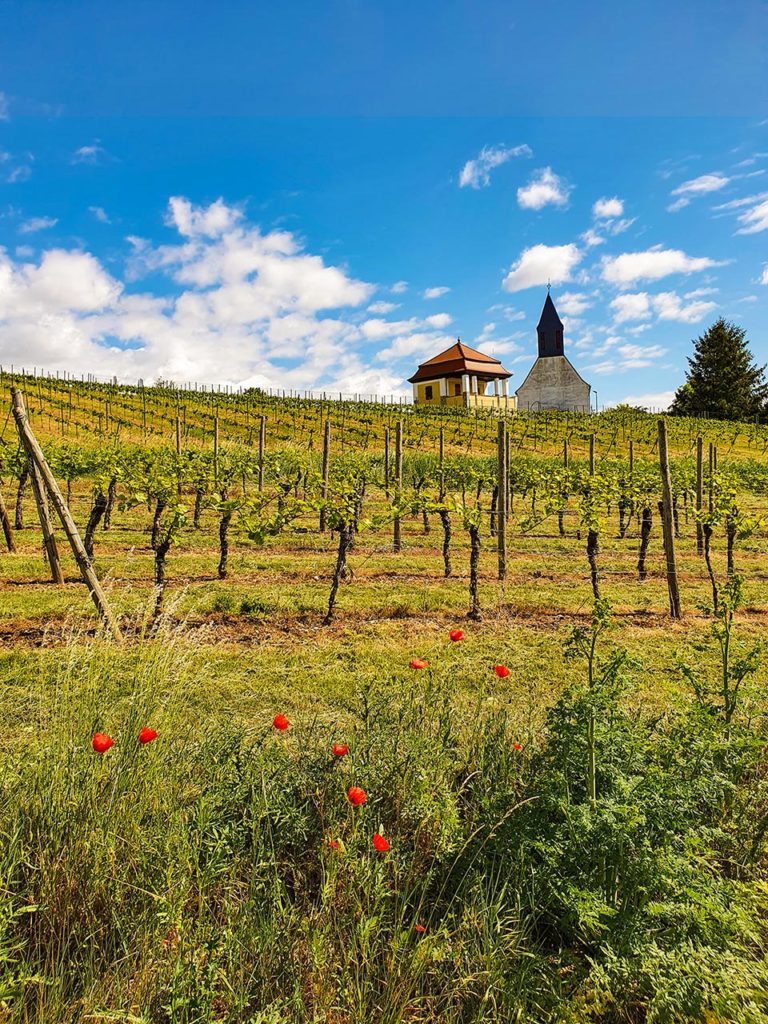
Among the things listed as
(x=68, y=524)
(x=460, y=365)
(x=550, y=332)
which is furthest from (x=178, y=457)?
(x=550, y=332)

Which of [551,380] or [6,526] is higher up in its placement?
[551,380]

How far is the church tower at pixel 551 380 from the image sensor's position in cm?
5356

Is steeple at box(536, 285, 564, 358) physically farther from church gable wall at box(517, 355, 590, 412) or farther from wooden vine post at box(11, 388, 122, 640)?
wooden vine post at box(11, 388, 122, 640)

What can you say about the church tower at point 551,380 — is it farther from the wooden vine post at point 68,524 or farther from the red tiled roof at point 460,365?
the wooden vine post at point 68,524

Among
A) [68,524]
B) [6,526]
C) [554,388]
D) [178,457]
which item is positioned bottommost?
[6,526]

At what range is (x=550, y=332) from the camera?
191ft

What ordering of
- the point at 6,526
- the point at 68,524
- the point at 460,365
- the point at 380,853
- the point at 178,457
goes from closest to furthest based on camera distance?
the point at 380,853, the point at 68,524, the point at 6,526, the point at 178,457, the point at 460,365

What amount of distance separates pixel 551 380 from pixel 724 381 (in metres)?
16.7

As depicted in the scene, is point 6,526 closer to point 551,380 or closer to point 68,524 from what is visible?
point 68,524

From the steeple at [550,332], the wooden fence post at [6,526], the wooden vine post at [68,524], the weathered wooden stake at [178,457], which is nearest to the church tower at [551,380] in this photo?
the steeple at [550,332]

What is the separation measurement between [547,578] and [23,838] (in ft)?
28.6

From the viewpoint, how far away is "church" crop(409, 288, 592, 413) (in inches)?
2092

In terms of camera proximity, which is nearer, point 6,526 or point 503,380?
point 6,526

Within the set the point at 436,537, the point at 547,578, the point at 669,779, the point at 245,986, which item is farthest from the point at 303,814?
the point at 436,537
